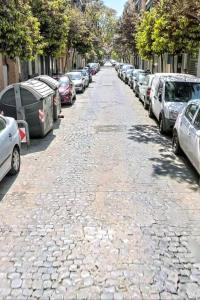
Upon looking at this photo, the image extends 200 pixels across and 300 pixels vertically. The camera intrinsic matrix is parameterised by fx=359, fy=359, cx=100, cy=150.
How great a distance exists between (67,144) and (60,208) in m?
4.55

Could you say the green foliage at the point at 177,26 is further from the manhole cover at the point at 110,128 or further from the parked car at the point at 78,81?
the parked car at the point at 78,81

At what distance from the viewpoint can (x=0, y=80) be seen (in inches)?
877

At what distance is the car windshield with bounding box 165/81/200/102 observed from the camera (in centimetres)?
1209

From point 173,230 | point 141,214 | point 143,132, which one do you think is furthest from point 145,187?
point 143,132

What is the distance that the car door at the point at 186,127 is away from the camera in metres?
7.98

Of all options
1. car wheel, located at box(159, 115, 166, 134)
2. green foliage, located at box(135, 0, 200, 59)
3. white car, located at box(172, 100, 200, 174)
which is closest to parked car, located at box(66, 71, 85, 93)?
green foliage, located at box(135, 0, 200, 59)

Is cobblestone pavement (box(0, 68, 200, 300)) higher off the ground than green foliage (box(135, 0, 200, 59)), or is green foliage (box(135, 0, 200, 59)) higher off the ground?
green foliage (box(135, 0, 200, 59))

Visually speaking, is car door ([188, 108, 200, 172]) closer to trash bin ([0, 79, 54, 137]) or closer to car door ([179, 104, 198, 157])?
car door ([179, 104, 198, 157])

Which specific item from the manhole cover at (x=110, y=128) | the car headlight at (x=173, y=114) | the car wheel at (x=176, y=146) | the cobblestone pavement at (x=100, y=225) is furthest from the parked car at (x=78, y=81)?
the car wheel at (x=176, y=146)

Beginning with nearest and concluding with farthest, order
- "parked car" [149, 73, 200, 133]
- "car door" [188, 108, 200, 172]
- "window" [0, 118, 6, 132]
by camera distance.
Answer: "car door" [188, 108, 200, 172], "window" [0, 118, 6, 132], "parked car" [149, 73, 200, 133]

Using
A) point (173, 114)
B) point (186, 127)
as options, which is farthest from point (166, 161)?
point (173, 114)

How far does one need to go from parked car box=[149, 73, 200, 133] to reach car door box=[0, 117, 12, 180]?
563 centimetres

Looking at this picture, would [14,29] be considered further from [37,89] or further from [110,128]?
[110,128]

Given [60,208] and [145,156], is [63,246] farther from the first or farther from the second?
[145,156]
